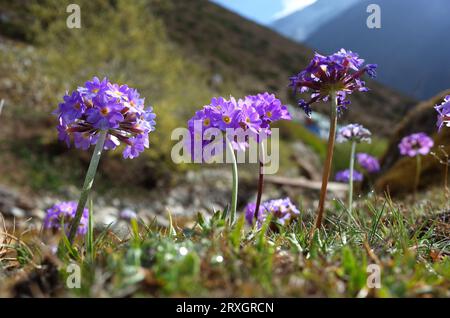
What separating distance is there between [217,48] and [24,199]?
29.6m

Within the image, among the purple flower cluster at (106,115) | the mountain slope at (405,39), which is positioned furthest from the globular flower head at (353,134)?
the mountain slope at (405,39)

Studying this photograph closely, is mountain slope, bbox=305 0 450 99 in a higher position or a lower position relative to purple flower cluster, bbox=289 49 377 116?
higher

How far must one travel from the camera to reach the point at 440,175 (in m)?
6.06

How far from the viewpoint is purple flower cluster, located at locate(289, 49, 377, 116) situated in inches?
86.5

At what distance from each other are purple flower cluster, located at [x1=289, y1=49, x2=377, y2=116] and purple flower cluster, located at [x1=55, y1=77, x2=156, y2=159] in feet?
2.51

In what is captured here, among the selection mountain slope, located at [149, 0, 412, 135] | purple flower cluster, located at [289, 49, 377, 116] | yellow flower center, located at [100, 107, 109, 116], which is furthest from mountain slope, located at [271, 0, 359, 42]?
mountain slope, located at [149, 0, 412, 135]

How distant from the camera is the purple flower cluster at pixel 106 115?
198cm

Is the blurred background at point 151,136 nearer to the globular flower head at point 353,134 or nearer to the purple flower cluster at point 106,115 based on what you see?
the globular flower head at point 353,134

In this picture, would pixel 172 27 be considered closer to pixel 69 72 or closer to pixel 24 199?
pixel 69 72

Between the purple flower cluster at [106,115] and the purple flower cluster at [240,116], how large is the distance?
250 millimetres

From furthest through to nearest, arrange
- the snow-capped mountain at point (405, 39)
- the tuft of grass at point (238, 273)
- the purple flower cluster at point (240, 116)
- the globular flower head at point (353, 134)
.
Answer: the snow-capped mountain at point (405, 39)
the globular flower head at point (353, 134)
the purple flower cluster at point (240, 116)
the tuft of grass at point (238, 273)

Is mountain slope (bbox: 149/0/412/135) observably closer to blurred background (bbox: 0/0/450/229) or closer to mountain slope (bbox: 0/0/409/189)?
blurred background (bbox: 0/0/450/229)

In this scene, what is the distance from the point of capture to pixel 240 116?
6.98ft

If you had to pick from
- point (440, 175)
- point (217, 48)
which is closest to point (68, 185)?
point (440, 175)
